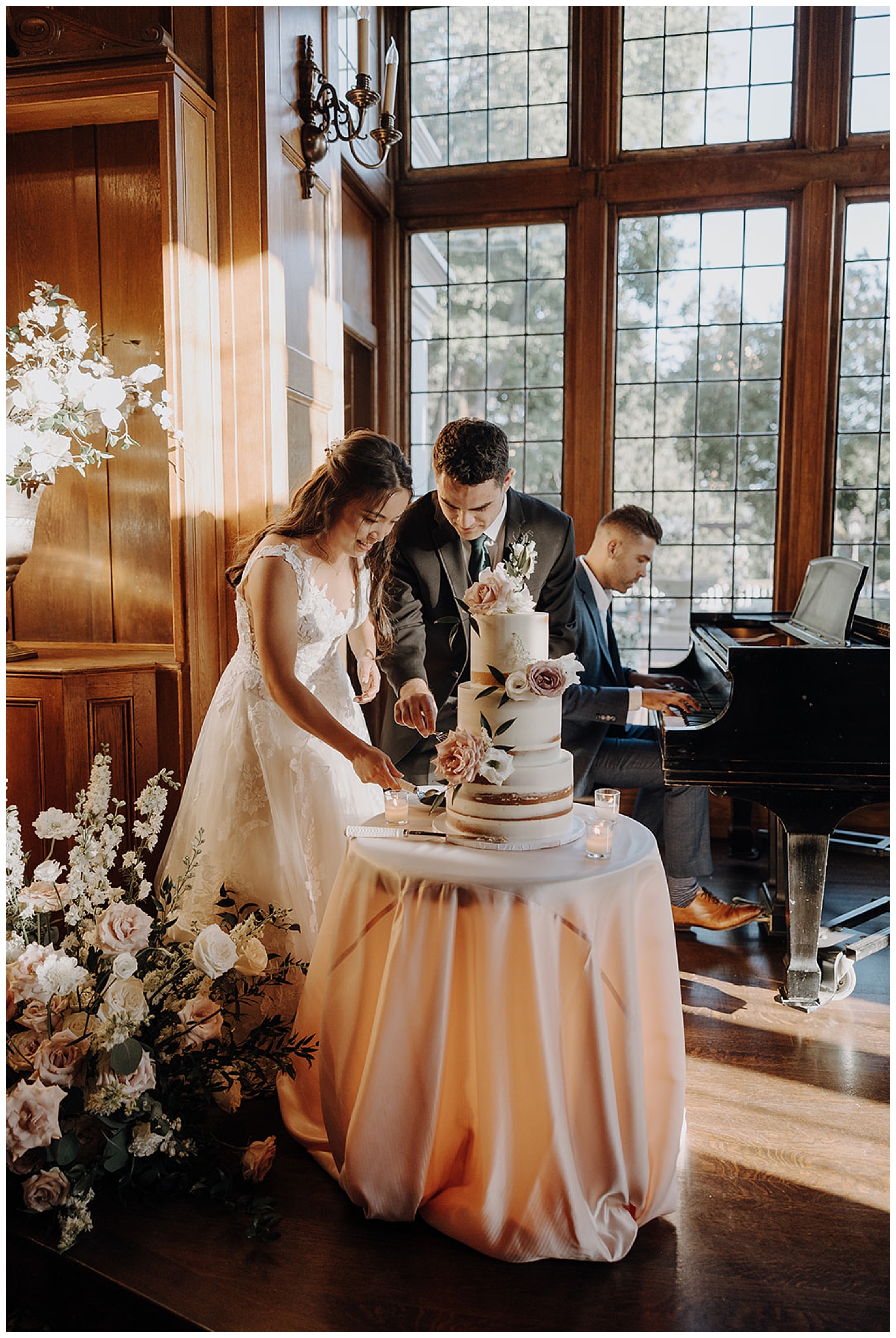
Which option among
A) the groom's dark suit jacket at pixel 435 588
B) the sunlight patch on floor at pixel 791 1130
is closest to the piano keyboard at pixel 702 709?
the groom's dark suit jacket at pixel 435 588

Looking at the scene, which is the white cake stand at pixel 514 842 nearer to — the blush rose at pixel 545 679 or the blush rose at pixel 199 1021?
the blush rose at pixel 545 679

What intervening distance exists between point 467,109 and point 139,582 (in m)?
3.50

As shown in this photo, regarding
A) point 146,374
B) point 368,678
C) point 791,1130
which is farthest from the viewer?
point 368,678

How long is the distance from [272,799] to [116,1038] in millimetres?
751

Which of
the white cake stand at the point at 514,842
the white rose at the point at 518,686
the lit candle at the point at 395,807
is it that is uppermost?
the white rose at the point at 518,686

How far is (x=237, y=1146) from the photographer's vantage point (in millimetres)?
2154

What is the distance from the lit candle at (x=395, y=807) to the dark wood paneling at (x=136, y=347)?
1.55 metres

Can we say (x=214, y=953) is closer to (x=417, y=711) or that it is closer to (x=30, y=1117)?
(x=30, y=1117)

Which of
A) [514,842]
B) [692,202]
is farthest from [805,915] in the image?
[692,202]

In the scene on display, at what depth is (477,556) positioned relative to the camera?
294 cm

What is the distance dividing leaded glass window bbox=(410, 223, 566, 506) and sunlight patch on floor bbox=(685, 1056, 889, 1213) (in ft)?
11.0

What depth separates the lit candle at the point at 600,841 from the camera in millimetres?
1852

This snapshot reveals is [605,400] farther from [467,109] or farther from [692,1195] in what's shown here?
[692,1195]

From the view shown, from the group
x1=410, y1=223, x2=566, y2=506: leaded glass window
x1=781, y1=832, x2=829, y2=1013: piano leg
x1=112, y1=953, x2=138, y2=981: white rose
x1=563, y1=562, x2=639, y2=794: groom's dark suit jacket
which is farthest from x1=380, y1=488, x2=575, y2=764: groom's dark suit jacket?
x1=410, y1=223, x2=566, y2=506: leaded glass window
